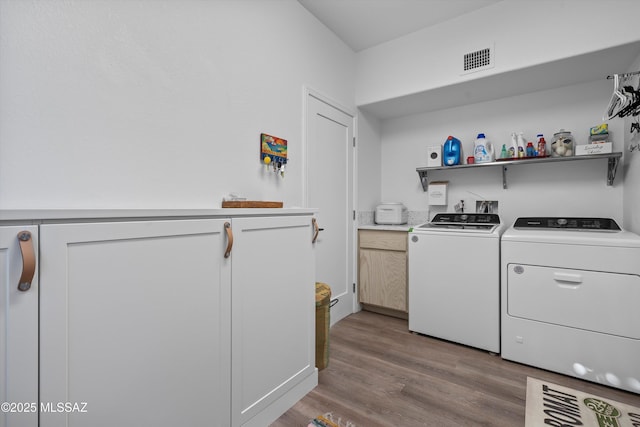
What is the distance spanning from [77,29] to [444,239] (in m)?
2.45

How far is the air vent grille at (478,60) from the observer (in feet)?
7.43

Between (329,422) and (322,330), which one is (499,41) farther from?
(329,422)

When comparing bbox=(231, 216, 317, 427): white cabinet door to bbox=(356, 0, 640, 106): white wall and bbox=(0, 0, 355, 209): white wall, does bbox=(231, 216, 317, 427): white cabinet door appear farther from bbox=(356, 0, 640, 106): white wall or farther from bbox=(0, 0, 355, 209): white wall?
bbox=(356, 0, 640, 106): white wall

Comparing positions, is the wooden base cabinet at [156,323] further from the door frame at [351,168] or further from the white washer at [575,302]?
the white washer at [575,302]

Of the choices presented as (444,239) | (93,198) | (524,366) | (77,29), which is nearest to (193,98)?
(77,29)

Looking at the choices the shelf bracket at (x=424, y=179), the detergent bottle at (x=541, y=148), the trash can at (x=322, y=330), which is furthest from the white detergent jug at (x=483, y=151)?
the trash can at (x=322, y=330)

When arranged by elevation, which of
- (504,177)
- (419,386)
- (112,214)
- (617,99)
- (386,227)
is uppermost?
(617,99)

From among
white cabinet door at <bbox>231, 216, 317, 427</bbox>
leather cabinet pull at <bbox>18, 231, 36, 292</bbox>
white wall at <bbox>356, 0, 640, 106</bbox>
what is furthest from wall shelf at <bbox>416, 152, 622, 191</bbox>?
leather cabinet pull at <bbox>18, 231, 36, 292</bbox>

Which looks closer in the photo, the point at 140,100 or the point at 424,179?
the point at 140,100

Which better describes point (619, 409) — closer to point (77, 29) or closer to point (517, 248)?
point (517, 248)

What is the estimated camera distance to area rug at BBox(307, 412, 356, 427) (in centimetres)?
138

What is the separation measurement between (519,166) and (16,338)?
332 centimetres

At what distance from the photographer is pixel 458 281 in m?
2.24

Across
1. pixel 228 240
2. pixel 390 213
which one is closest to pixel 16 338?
pixel 228 240
